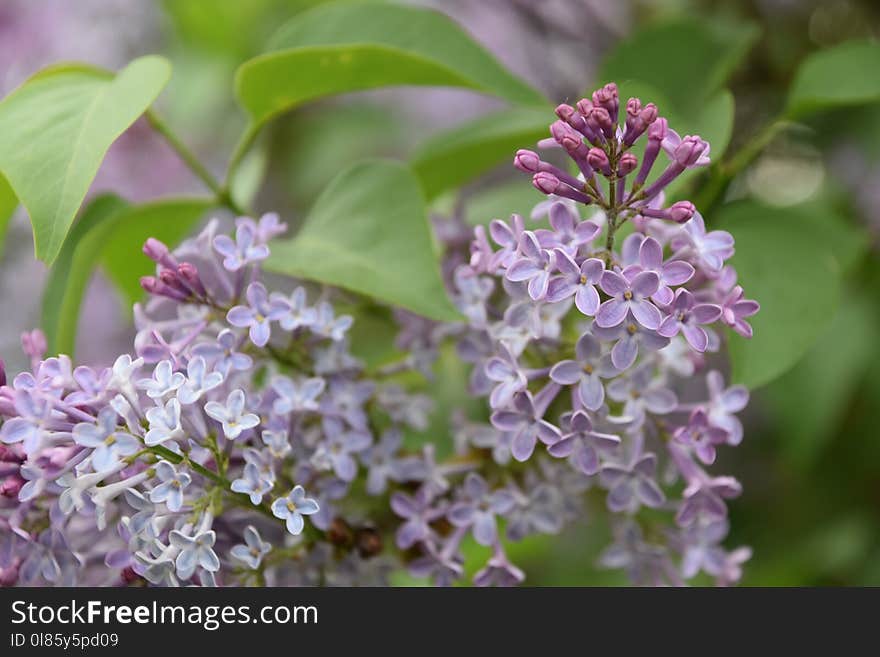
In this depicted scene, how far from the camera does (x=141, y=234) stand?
40.0 inches

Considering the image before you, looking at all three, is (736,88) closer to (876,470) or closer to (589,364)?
(876,470)

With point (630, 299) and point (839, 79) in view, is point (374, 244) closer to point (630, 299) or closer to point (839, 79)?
point (630, 299)

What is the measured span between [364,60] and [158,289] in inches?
10.9

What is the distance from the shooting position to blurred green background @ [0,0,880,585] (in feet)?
3.79

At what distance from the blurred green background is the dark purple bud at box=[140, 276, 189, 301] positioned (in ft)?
1.10

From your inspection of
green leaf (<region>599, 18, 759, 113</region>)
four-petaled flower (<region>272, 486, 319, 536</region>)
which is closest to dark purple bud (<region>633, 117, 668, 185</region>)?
four-petaled flower (<region>272, 486, 319, 536</region>)

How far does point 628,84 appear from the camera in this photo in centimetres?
91

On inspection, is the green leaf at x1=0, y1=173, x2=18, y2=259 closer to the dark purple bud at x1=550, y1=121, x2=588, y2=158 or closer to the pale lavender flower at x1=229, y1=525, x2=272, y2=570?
the pale lavender flower at x1=229, y1=525, x2=272, y2=570

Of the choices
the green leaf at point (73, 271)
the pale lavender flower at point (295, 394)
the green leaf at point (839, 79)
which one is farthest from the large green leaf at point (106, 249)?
the green leaf at point (839, 79)

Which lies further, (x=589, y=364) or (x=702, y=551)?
(x=702, y=551)

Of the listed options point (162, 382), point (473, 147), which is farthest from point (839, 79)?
point (162, 382)

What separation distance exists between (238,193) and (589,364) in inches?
22.3

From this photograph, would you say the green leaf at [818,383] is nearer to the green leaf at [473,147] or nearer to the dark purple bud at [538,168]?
the green leaf at [473,147]
